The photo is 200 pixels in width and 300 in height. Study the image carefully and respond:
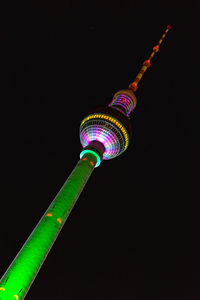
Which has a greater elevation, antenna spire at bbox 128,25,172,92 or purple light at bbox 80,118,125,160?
antenna spire at bbox 128,25,172,92

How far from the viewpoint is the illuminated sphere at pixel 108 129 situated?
44.7 m

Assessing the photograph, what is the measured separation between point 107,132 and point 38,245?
75.4ft

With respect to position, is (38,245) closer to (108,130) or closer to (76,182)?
(76,182)

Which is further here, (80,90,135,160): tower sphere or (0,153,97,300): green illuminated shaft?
(80,90,135,160): tower sphere

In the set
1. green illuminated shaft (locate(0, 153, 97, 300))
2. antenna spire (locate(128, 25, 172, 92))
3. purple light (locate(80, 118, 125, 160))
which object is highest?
antenna spire (locate(128, 25, 172, 92))

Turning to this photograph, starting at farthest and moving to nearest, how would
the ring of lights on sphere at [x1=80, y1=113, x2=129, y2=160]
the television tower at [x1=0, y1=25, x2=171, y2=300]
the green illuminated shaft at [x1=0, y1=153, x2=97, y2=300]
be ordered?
1. the ring of lights on sphere at [x1=80, y1=113, x2=129, y2=160]
2. the television tower at [x1=0, y1=25, x2=171, y2=300]
3. the green illuminated shaft at [x1=0, y1=153, x2=97, y2=300]

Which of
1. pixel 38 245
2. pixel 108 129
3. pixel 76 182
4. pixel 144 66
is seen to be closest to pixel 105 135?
pixel 108 129

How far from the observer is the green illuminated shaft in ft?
76.8

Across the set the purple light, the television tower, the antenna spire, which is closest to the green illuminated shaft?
the television tower

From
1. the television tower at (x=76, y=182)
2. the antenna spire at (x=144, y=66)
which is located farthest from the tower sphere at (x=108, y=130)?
the antenna spire at (x=144, y=66)

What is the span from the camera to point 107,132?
44.7m

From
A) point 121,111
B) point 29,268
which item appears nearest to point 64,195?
point 29,268

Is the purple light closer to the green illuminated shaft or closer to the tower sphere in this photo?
the tower sphere

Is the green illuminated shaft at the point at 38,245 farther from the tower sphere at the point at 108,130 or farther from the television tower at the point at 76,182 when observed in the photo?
→ the tower sphere at the point at 108,130
